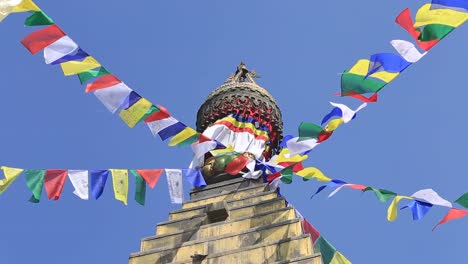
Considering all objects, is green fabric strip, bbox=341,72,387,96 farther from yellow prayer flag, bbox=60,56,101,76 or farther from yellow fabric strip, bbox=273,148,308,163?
yellow prayer flag, bbox=60,56,101,76

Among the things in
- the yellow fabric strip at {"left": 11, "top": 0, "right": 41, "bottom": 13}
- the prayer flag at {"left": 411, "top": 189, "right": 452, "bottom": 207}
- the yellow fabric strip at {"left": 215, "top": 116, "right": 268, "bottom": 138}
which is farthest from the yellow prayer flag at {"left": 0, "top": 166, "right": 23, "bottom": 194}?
the prayer flag at {"left": 411, "top": 189, "right": 452, "bottom": 207}

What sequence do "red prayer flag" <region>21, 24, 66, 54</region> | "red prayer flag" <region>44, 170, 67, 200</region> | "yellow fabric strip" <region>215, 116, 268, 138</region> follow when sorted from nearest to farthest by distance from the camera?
"red prayer flag" <region>21, 24, 66, 54</region>
"red prayer flag" <region>44, 170, 67, 200</region>
"yellow fabric strip" <region>215, 116, 268, 138</region>

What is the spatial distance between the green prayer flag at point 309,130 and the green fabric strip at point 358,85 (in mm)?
1184

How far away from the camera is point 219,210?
14734 millimetres

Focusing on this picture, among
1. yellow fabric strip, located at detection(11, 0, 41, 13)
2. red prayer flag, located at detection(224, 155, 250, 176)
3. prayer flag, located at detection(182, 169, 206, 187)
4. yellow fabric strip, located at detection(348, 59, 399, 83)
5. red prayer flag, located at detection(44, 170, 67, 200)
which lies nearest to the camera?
yellow fabric strip, located at detection(348, 59, 399, 83)

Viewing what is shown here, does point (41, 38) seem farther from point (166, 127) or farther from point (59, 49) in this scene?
point (166, 127)

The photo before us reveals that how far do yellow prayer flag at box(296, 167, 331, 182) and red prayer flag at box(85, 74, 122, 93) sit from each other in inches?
140

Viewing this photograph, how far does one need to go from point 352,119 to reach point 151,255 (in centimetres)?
414

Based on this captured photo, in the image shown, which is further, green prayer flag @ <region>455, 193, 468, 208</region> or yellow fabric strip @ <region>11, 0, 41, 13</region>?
yellow fabric strip @ <region>11, 0, 41, 13</region>

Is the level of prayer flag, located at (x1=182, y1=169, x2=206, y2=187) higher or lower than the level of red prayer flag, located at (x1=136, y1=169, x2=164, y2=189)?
higher

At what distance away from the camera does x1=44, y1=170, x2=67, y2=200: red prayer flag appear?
1366 cm

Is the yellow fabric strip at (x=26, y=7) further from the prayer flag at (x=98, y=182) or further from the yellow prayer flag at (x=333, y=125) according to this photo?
the yellow prayer flag at (x=333, y=125)

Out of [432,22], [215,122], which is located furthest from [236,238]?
[215,122]

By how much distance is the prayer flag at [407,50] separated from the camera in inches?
461
